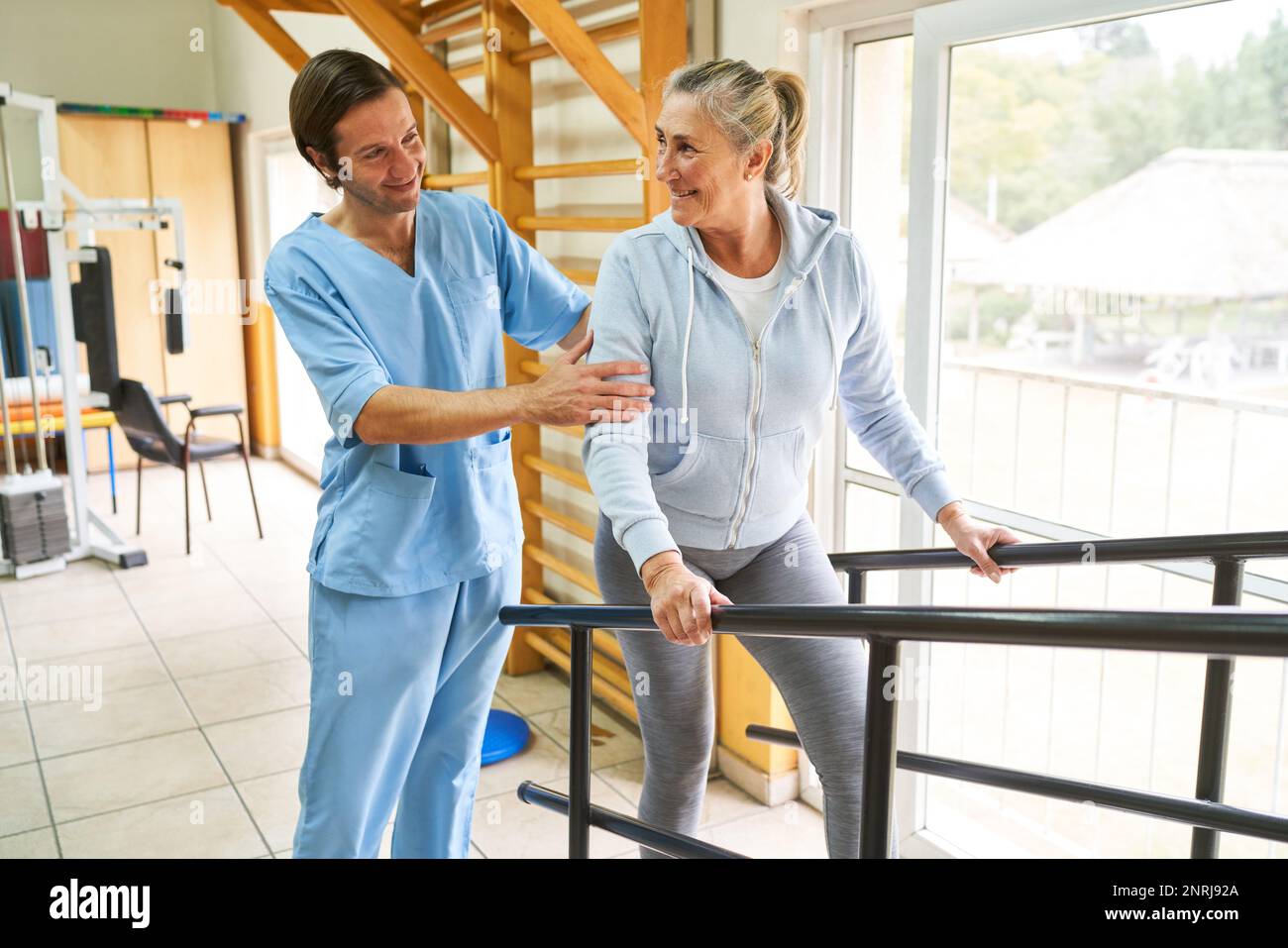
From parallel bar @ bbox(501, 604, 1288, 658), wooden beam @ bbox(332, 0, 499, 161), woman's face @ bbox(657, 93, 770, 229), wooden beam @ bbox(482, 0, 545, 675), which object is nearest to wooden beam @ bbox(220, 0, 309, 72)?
wooden beam @ bbox(332, 0, 499, 161)

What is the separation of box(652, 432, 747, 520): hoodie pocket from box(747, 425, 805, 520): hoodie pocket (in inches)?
1.2

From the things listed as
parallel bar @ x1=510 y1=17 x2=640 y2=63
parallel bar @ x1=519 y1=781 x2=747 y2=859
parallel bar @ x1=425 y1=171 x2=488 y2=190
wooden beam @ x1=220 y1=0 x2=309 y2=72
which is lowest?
parallel bar @ x1=519 y1=781 x2=747 y2=859

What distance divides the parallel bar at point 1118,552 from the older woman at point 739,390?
0.04 m

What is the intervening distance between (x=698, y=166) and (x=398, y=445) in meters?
0.62

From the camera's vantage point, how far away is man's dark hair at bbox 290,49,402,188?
5.44 feet

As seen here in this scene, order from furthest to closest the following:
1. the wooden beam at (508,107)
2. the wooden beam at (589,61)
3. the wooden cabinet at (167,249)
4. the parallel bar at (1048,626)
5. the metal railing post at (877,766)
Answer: the wooden cabinet at (167,249)
the wooden beam at (508,107)
the wooden beam at (589,61)
the metal railing post at (877,766)
the parallel bar at (1048,626)

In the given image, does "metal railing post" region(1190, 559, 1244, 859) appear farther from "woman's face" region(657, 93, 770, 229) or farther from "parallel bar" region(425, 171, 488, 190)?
"parallel bar" region(425, 171, 488, 190)

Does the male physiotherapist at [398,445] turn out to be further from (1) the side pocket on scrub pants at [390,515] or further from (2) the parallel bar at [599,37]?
(2) the parallel bar at [599,37]

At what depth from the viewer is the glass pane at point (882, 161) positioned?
267 centimetres

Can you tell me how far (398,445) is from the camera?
1775 mm

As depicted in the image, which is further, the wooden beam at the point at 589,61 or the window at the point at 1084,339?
the wooden beam at the point at 589,61

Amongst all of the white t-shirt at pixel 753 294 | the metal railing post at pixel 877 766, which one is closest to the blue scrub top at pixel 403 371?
the white t-shirt at pixel 753 294
